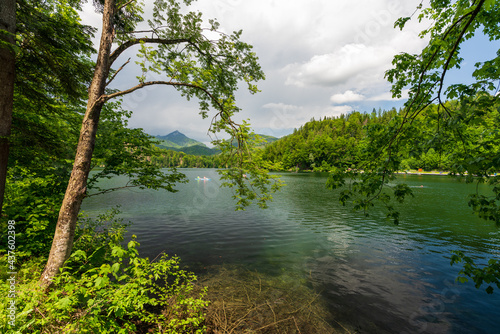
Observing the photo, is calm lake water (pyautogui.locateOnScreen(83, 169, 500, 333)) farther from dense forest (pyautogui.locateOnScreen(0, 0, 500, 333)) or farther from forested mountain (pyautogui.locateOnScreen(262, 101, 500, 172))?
forested mountain (pyautogui.locateOnScreen(262, 101, 500, 172))

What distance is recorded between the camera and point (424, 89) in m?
5.23

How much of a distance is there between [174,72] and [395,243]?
63.1 feet

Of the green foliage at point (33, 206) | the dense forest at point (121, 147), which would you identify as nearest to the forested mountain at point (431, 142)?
the dense forest at point (121, 147)

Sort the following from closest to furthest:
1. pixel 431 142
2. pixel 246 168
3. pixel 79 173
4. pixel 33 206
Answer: pixel 431 142 → pixel 79 173 → pixel 246 168 → pixel 33 206

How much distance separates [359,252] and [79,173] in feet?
52.4

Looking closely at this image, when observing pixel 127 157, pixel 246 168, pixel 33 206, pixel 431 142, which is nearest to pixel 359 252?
pixel 431 142

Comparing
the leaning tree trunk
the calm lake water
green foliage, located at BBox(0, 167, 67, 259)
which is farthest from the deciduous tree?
the calm lake water

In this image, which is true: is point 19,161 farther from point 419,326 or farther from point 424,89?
point 419,326

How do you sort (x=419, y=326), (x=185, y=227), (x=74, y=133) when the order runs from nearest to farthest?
(x=419, y=326) → (x=74, y=133) → (x=185, y=227)

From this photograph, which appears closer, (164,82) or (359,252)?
(164,82)

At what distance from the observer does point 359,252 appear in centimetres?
1343

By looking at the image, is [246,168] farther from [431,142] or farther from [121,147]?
[121,147]

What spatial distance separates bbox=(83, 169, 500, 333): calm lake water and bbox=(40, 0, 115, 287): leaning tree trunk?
6.75 meters

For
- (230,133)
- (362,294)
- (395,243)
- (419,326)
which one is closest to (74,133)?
(230,133)
